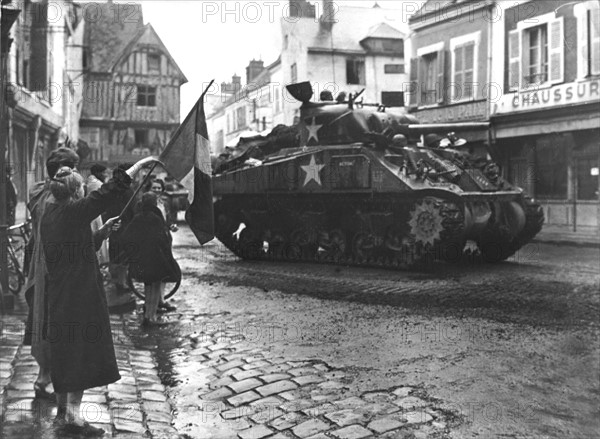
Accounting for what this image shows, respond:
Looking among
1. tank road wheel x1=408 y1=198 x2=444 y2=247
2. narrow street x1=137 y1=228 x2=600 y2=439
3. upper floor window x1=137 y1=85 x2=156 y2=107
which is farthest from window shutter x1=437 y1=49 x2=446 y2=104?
→ upper floor window x1=137 y1=85 x2=156 y2=107

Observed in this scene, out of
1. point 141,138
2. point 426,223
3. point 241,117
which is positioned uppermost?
point 241,117

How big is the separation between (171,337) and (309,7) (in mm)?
36478

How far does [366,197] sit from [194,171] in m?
7.35

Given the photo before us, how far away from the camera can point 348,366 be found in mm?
5418

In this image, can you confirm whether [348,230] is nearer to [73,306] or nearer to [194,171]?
[194,171]

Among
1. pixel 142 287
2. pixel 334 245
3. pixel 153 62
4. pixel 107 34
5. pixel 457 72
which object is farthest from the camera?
pixel 107 34

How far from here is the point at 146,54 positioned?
39.9 m

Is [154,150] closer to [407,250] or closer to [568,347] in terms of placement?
[407,250]

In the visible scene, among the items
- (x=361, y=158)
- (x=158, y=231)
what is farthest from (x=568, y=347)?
(x=361, y=158)

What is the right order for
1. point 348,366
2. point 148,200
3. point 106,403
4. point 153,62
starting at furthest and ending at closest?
point 153,62
point 148,200
point 348,366
point 106,403

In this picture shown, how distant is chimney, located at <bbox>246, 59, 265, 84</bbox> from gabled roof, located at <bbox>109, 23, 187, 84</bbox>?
851cm

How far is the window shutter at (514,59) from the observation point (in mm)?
20453

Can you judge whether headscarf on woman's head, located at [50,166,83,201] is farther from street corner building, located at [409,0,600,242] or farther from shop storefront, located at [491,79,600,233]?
shop storefront, located at [491,79,600,233]

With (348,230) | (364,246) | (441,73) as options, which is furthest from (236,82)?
(364,246)
